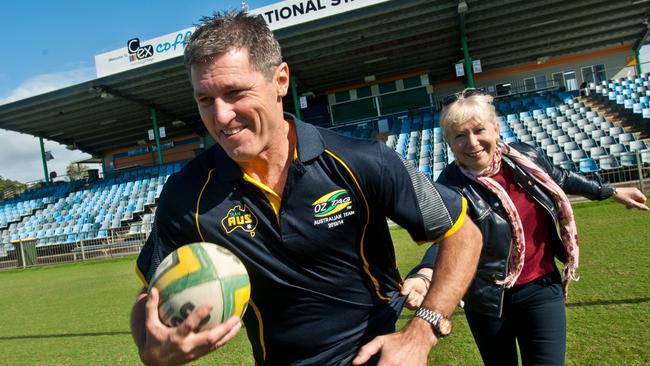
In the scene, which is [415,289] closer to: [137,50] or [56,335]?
[56,335]

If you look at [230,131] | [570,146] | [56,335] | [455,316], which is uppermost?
[230,131]

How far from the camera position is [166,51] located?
23.4 metres

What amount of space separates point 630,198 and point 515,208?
3.94ft

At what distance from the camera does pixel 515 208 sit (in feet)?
9.62

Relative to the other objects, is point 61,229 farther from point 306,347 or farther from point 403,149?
point 306,347

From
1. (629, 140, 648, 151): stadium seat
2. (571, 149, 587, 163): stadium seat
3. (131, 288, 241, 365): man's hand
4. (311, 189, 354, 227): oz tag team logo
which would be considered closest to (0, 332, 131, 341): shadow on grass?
(131, 288, 241, 365): man's hand

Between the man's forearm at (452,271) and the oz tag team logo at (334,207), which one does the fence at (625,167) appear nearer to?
the man's forearm at (452,271)

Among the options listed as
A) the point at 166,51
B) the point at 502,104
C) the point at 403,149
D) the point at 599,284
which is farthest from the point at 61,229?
the point at 599,284

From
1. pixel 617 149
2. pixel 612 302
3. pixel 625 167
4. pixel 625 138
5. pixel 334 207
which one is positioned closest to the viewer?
pixel 334 207

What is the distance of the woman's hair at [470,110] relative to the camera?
294 centimetres

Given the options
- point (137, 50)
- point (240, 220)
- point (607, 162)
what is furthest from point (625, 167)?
point (137, 50)

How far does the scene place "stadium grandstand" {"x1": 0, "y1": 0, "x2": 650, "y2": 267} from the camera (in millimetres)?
19547

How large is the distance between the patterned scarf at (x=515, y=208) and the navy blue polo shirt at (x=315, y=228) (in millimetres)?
857

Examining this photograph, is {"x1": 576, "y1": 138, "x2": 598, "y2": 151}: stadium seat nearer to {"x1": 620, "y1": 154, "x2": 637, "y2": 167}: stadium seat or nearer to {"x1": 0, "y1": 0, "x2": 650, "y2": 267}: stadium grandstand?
{"x1": 0, "y1": 0, "x2": 650, "y2": 267}: stadium grandstand
